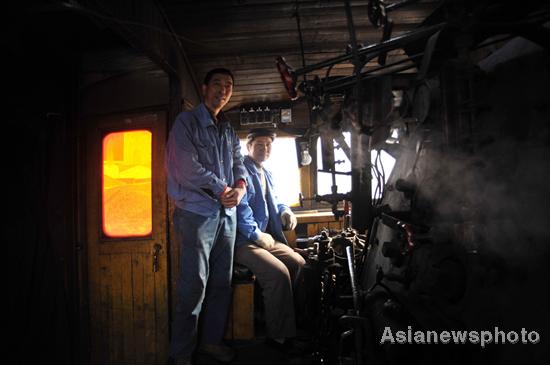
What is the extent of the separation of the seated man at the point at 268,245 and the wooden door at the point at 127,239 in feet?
3.78

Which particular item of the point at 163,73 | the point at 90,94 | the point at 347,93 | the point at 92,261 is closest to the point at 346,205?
the point at 347,93

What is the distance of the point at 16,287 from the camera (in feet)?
10.7

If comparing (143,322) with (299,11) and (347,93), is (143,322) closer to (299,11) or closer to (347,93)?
(347,93)

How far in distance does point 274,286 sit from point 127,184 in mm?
2527

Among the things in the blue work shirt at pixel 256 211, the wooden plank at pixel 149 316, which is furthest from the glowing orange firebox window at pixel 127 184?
the blue work shirt at pixel 256 211

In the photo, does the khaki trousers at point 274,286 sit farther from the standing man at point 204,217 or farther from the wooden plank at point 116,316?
the wooden plank at point 116,316

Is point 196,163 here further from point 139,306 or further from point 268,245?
point 139,306

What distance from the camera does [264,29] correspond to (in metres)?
3.86

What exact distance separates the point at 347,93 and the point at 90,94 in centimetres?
376

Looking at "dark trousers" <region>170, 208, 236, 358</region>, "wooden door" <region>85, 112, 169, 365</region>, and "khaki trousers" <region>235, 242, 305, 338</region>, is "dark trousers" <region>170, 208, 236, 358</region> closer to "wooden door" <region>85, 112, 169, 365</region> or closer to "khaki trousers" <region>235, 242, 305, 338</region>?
"khaki trousers" <region>235, 242, 305, 338</region>

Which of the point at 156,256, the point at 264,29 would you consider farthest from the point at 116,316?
the point at 264,29

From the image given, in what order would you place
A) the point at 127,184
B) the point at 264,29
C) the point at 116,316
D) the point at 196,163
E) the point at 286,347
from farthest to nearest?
1. the point at 127,184
2. the point at 116,316
3. the point at 264,29
4. the point at 286,347
5. the point at 196,163

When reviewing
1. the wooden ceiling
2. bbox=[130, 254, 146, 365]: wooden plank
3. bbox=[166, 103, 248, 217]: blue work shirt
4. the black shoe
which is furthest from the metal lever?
the wooden ceiling

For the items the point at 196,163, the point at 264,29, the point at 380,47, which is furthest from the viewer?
the point at 264,29
